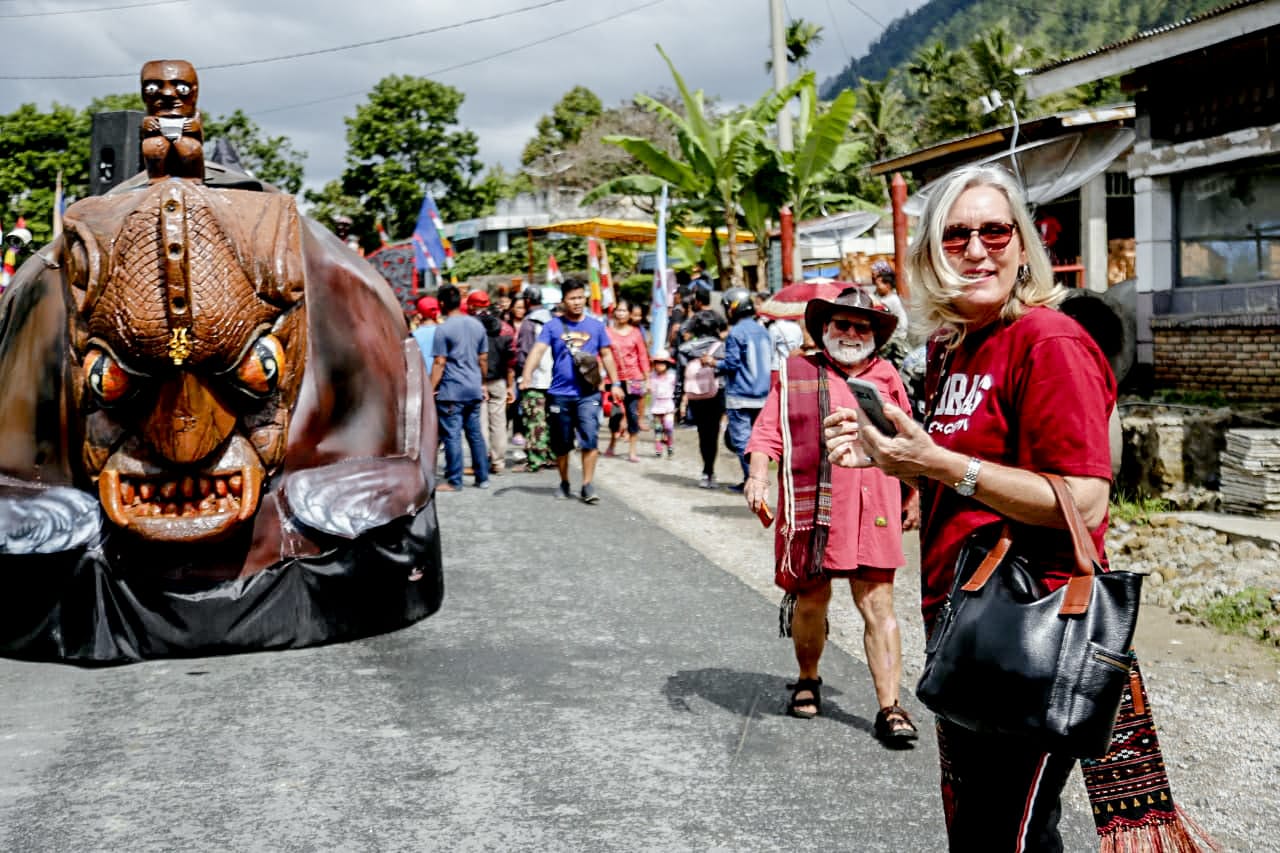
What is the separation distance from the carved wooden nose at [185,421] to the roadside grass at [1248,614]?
17.0 feet

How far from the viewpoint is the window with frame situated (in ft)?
40.4

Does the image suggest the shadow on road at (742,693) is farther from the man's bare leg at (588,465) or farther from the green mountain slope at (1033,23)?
the green mountain slope at (1033,23)

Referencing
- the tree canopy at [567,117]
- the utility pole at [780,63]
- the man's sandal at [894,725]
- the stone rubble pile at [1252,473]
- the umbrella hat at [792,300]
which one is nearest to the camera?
the man's sandal at [894,725]

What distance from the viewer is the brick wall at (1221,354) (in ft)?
38.5

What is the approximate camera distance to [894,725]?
16.1 ft

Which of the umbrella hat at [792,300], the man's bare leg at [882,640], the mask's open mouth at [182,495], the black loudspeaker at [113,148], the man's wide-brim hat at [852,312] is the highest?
the black loudspeaker at [113,148]

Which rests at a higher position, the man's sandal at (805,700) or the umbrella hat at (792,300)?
the umbrella hat at (792,300)

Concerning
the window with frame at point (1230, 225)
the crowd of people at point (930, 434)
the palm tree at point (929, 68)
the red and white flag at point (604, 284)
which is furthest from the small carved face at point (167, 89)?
the palm tree at point (929, 68)

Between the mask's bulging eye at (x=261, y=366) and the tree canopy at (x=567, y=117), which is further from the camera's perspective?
the tree canopy at (x=567, y=117)

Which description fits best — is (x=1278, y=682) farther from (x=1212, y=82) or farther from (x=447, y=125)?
(x=447, y=125)

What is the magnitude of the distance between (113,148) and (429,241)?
1135cm

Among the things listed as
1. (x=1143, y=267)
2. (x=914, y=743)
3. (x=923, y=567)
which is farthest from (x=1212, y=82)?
(x=923, y=567)

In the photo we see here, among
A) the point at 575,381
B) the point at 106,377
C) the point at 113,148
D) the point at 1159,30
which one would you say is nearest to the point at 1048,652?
the point at 106,377

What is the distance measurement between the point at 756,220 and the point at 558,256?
84.3 ft
